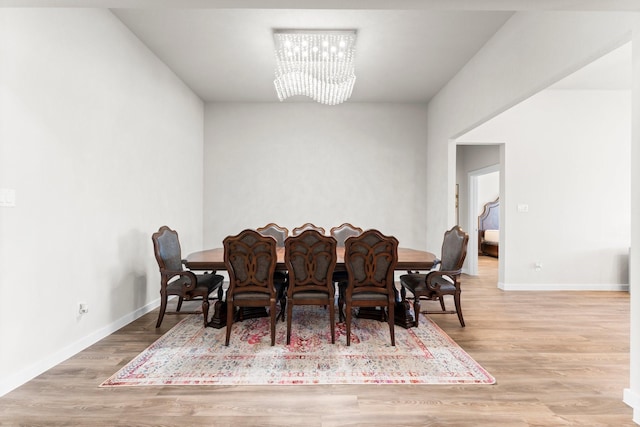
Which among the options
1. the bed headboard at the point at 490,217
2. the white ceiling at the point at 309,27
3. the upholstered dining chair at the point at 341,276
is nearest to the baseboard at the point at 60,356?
the upholstered dining chair at the point at 341,276

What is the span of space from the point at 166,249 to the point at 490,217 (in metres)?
9.11

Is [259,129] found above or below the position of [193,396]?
above

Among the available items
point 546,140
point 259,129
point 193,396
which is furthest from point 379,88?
point 193,396

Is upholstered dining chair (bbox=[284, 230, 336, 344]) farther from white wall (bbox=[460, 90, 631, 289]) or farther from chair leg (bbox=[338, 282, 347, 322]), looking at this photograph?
white wall (bbox=[460, 90, 631, 289])

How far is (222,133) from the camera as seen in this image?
5.43 meters

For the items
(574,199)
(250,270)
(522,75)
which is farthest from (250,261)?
(574,199)

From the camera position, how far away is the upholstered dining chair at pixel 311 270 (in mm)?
2662

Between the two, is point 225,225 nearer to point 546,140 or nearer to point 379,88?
point 379,88

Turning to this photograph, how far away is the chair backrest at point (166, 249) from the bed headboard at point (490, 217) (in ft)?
28.6

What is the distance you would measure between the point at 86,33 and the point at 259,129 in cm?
293

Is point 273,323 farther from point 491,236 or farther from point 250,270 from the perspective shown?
point 491,236

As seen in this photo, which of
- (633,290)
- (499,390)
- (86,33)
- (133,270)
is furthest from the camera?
(133,270)

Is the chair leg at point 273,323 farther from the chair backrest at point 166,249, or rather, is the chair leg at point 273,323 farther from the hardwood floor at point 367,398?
the chair backrest at point 166,249

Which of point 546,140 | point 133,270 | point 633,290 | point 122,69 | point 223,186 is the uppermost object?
point 122,69
